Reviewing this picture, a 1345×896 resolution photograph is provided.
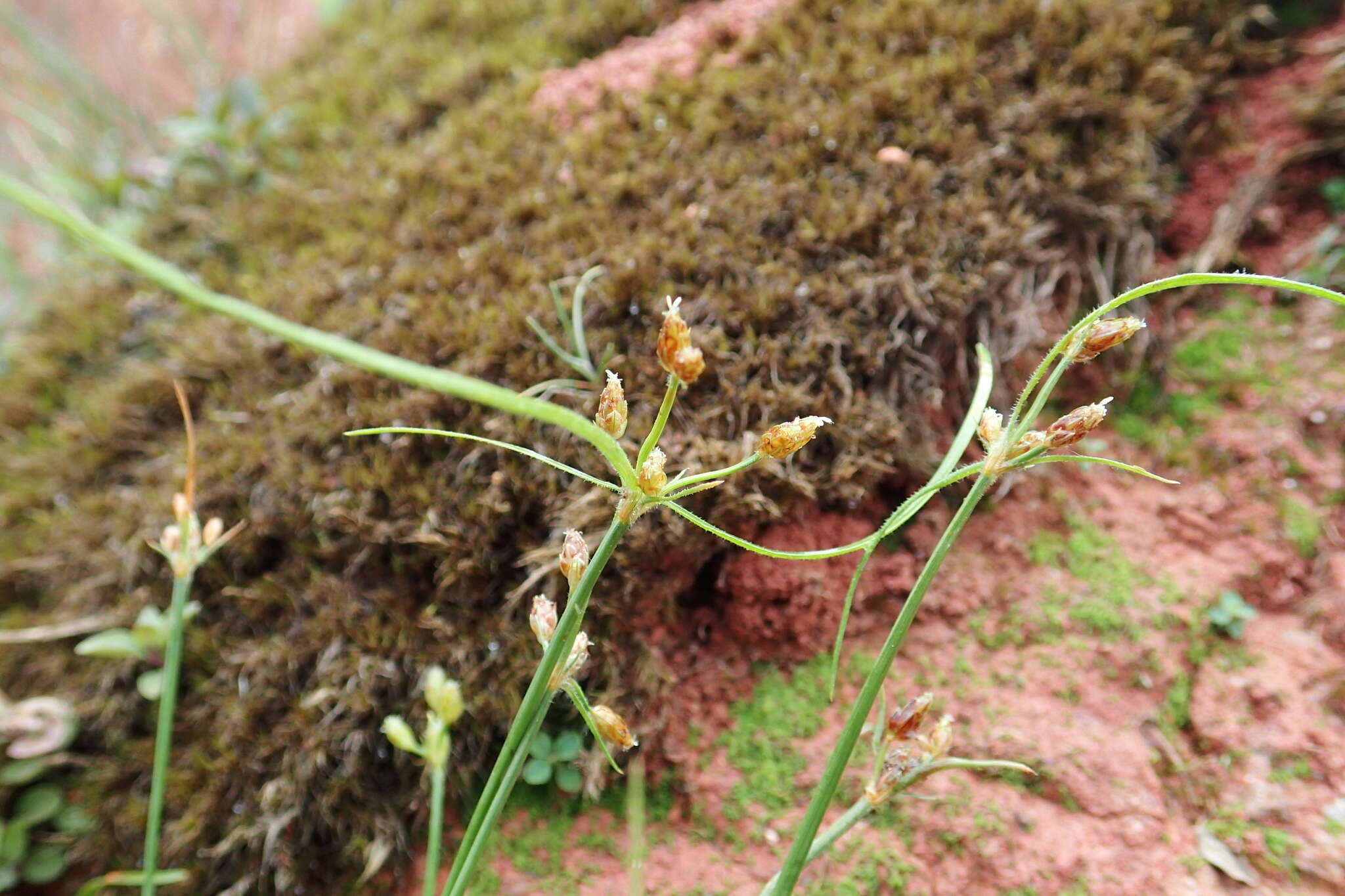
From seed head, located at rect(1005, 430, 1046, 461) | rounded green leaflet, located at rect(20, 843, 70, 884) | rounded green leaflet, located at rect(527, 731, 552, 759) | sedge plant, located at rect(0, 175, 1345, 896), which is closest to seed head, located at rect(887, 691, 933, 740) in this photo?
sedge plant, located at rect(0, 175, 1345, 896)

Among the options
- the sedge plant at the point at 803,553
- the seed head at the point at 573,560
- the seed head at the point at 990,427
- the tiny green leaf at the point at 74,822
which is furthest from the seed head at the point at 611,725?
the tiny green leaf at the point at 74,822

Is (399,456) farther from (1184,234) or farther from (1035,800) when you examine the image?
(1184,234)

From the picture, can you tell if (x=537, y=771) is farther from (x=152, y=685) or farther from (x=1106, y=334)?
(x=1106, y=334)

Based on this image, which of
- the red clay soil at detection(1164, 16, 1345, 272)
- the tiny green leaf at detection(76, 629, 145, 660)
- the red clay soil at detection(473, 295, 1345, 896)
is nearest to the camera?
the red clay soil at detection(473, 295, 1345, 896)

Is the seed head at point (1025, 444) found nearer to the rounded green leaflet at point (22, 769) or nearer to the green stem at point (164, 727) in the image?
the green stem at point (164, 727)

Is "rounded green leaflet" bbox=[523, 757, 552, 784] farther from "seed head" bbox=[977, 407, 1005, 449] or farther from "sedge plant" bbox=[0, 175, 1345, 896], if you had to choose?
"seed head" bbox=[977, 407, 1005, 449]

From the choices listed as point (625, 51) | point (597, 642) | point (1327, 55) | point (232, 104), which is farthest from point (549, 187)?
point (1327, 55)
